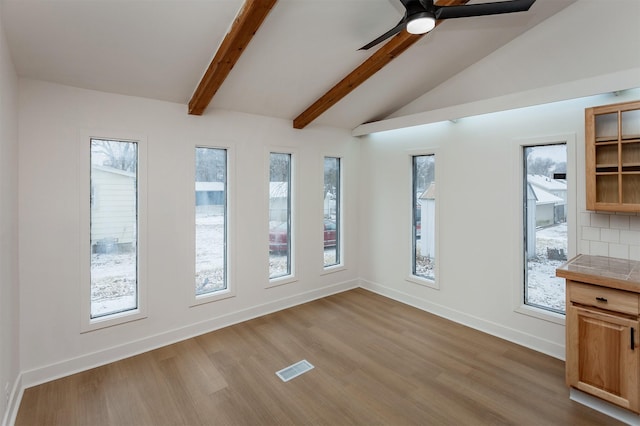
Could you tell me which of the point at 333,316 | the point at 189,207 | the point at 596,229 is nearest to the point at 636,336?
the point at 596,229

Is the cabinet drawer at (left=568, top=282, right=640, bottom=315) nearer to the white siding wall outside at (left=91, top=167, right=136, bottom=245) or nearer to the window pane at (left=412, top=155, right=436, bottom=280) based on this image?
the window pane at (left=412, top=155, right=436, bottom=280)

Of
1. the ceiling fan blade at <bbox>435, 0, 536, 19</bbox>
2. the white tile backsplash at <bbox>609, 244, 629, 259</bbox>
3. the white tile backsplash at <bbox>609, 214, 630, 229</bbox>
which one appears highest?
the ceiling fan blade at <bbox>435, 0, 536, 19</bbox>

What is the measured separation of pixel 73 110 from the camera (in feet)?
9.69

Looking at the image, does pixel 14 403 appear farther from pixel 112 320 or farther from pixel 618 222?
pixel 618 222

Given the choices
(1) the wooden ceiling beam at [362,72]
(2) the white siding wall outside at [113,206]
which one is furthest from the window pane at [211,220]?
(1) the wooden ceiling beam at [362,72]

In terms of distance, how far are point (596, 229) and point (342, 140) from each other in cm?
339

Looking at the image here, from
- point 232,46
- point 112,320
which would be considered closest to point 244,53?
point 232,46

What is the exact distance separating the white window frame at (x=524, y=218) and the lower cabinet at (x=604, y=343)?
82 centimetres

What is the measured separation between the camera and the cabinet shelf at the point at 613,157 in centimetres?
262

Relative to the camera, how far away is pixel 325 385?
2785 millimetres

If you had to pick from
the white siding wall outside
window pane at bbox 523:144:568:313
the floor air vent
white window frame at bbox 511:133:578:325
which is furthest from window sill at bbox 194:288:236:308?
window pane at bbox 523:144:568:313

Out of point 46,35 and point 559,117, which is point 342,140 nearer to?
point 559,117

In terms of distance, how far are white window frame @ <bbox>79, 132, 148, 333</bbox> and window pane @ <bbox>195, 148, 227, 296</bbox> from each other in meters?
0.59

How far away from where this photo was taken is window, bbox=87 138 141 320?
3148 millimetres
